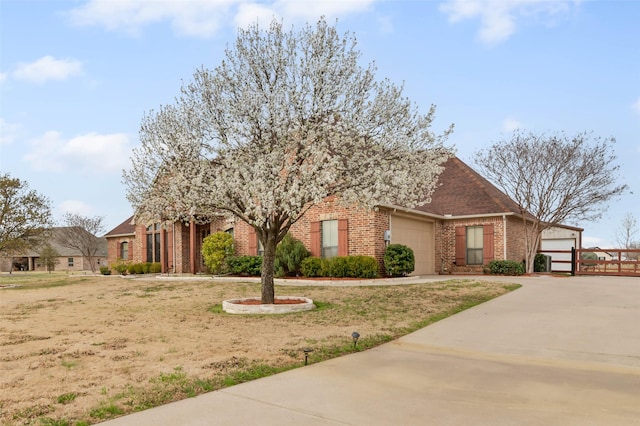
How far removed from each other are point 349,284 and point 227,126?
737 cm

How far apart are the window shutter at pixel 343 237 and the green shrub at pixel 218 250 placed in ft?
Result: 18.6

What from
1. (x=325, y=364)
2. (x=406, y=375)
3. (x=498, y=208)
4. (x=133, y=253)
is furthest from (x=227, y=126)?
(x=133, y=253)

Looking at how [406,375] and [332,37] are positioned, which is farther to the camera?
[332,37]

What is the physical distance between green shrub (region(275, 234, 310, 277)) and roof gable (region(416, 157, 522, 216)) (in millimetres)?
5580

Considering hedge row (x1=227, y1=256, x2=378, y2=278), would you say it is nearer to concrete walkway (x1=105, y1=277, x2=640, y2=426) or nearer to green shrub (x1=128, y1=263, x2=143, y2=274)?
concrete walkway (x1=105, y1=277, x2=640, y2=426)

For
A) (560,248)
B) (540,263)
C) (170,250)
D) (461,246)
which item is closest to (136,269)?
(170,250)

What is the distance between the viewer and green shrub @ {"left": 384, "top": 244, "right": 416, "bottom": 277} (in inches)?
683

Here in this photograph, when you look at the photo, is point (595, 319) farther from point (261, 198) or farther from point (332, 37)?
point (332, 37)

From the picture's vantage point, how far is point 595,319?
9555 mm

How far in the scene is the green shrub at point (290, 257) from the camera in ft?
60.9

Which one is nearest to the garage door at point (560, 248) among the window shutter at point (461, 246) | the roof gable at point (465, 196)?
the roof gable at point (465, 196)

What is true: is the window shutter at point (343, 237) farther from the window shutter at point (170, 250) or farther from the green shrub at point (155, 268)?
the green shrub at point (155, 268)

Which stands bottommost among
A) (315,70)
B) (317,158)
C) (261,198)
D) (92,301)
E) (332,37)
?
(92,301)

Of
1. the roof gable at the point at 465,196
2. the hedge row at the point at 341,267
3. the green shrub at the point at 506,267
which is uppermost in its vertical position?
the roof gable at the point at 465,196
